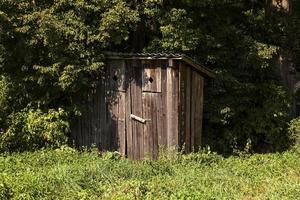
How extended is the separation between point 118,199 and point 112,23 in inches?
284

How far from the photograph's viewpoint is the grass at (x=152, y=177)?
9250 mm

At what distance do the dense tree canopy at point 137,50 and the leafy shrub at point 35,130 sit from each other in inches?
1.2

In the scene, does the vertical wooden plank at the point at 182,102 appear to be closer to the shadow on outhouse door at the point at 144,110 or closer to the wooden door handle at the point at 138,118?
the shadow on outhouse door at the point at 144,110

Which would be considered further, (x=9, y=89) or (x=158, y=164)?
(x=9, y=89)

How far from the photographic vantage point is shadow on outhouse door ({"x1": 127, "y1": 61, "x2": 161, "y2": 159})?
46.5 feet

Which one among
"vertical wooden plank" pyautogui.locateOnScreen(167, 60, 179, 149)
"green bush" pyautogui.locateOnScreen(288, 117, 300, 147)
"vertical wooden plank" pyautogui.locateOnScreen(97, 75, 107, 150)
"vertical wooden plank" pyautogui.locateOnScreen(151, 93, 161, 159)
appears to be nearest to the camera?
"vertical wooden plank" pyautogui.locateOnScreen(167, 60, 179, 149)

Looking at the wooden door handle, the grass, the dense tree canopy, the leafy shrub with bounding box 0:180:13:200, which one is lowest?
the grass

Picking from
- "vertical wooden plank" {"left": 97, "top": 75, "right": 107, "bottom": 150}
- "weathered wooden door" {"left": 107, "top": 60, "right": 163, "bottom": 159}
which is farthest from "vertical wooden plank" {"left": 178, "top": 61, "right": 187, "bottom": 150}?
"vertical wooden plank" {"left": 97, "top": 75, "right": 107, "bottom": 150}

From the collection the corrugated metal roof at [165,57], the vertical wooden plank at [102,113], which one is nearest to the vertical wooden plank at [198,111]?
the corrugated metal roof at [165,57]

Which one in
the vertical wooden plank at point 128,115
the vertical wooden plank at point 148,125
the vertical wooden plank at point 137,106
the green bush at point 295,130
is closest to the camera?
the vertical wooden plank at point 148,125

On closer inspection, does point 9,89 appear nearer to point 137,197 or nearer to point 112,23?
point 112,23

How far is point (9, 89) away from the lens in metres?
16.0

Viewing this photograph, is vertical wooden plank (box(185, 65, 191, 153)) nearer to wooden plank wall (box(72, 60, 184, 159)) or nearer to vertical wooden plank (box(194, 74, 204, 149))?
wooden plank wall (box(72, 60, 184, 159))

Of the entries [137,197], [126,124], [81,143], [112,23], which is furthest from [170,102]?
[137,197]
